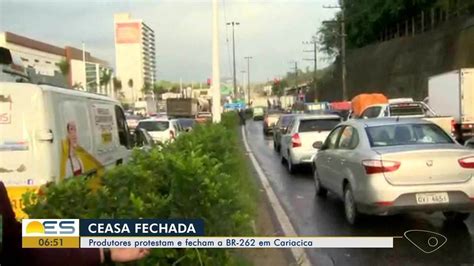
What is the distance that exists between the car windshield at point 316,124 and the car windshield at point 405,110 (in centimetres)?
571

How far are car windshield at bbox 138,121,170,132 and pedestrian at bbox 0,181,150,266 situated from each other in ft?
68.6

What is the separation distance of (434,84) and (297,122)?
12507 millimetres

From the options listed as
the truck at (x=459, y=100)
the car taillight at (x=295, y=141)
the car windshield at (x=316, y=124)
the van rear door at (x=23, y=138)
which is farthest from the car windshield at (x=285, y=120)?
the van rear door at (x=23, y=138)

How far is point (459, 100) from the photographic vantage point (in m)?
24.2

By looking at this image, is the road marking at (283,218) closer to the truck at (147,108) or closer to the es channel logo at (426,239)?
the es channel logo at (426,239)

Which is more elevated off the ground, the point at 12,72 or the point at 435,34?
the point at 435,34

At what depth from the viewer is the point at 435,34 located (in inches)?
2099

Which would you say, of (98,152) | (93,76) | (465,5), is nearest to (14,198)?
(98,152)

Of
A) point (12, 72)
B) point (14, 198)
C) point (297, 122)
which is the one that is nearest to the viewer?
point (14, 198)

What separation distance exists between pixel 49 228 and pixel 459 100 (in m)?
23.8

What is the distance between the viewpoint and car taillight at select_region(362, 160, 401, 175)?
299 inches

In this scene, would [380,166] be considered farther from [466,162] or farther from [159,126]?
[159,126]

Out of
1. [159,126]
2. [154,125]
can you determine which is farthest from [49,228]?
[154,125]

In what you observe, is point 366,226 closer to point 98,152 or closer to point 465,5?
point 98,152
